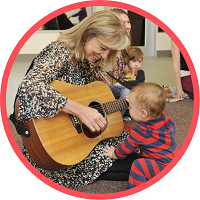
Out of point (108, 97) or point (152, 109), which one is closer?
point (152, 109)

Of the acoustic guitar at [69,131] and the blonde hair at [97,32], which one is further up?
the blonde hair at [97,32]

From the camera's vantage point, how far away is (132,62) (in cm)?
206

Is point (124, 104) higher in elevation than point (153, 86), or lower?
lower

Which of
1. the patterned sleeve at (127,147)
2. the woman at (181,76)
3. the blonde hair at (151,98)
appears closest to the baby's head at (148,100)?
the blonde hair at (151,98)

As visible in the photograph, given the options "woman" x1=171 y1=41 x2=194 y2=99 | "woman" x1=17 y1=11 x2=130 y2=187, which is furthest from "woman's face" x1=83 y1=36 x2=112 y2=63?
"woman" x1=171 y1=41 x2=194 y2=99

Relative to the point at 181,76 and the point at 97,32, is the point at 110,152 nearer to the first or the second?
the point at 97,32

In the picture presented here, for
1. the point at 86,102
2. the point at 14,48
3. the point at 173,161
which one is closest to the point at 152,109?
the point at 173,161

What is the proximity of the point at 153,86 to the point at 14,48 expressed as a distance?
59 centimetres

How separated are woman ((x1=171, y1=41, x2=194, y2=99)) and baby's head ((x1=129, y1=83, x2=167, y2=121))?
1.41 metres

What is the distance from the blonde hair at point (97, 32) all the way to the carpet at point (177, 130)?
0.66m

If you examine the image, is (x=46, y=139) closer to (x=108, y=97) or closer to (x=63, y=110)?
(x=63, y=110)

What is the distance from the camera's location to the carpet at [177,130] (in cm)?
107

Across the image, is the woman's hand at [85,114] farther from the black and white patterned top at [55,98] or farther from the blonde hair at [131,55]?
the blonde hair at [131,55]

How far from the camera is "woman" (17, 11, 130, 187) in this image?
90 cm
